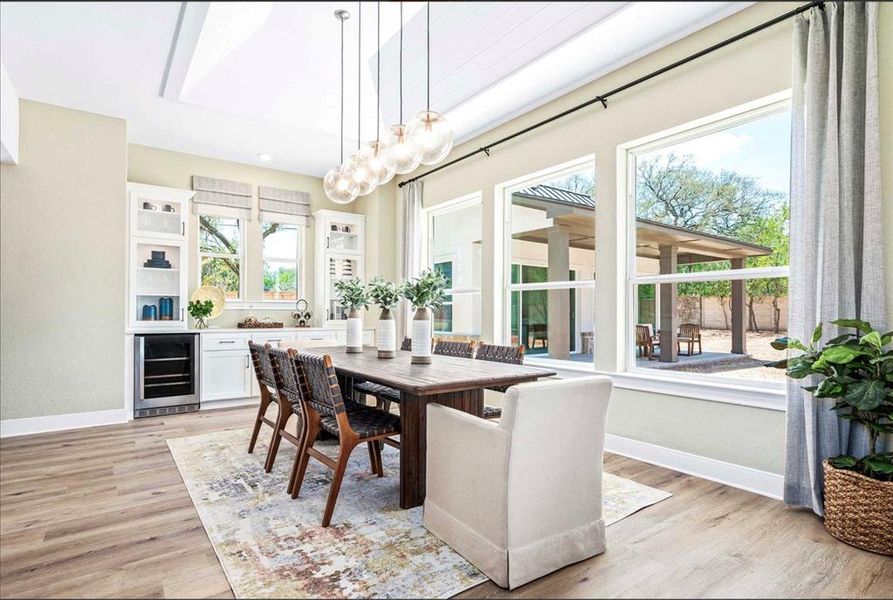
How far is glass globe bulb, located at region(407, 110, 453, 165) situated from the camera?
2.62m

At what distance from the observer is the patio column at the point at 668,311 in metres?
3.43

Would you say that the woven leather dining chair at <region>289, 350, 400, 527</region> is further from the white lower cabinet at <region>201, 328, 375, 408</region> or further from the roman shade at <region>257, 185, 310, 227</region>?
the roman shade at <region>257, 185, 310, 227</region>

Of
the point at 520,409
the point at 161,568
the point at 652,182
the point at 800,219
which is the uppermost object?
the point at 652,182

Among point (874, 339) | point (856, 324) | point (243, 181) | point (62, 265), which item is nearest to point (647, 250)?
point (856, 324)

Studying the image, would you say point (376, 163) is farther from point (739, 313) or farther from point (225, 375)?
point (225, 375)

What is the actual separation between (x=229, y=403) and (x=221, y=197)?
2.37 m

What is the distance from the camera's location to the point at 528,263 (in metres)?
4.56

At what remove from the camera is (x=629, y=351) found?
3617 millimetres

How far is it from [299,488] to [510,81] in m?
3.19

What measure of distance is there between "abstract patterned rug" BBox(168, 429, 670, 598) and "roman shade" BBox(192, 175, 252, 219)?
3.22 metres

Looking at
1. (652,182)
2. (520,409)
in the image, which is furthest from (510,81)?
(520,409)

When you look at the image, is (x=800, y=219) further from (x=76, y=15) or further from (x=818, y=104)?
(x=76, y=15)

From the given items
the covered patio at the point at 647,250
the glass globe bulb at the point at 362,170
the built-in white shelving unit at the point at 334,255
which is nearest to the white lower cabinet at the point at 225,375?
the built-in white shelving unit at the point at 334,255

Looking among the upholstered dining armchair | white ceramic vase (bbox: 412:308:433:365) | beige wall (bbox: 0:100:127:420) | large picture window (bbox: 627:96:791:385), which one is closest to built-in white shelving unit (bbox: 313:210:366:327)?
beige wall (bbox: 0:100:127:420)
